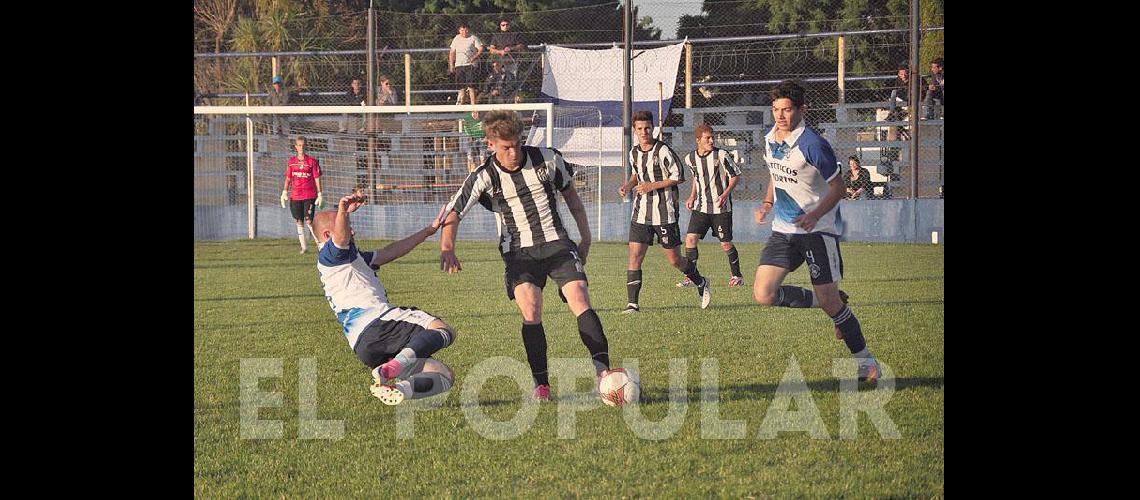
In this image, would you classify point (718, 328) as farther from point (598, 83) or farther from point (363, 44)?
point (363, 44)

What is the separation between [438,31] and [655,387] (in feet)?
54.3

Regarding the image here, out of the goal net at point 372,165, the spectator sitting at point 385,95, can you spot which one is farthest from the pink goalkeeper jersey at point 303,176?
the spectator sitting at point 385,95

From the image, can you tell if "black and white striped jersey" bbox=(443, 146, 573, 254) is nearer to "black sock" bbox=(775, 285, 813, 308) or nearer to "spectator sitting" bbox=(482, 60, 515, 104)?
"black sock" bbox=(775, 285, 813, 308)

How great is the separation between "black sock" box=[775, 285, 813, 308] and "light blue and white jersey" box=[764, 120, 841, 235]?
20.7 inches

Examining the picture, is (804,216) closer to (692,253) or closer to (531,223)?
(531,223)

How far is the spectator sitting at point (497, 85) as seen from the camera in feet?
69.9

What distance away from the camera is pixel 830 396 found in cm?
661

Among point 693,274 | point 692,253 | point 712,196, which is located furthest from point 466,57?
point 693,274

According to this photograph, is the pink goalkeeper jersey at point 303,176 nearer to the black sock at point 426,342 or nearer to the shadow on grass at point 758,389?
the black sock at point 426,342

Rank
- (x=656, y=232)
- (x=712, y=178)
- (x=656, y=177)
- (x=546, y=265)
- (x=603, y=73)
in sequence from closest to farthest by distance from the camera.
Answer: (x=546, y=265) < (x=656, y=232) < (x=656, y=177) < (x=712, y=178) < (x=603, y=73)

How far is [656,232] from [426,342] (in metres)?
5.69

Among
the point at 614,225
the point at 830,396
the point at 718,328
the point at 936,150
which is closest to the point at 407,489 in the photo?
Answer: the point at 830,396

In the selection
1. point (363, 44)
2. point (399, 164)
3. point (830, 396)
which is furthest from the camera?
point (363, 44)

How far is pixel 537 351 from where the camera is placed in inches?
266
